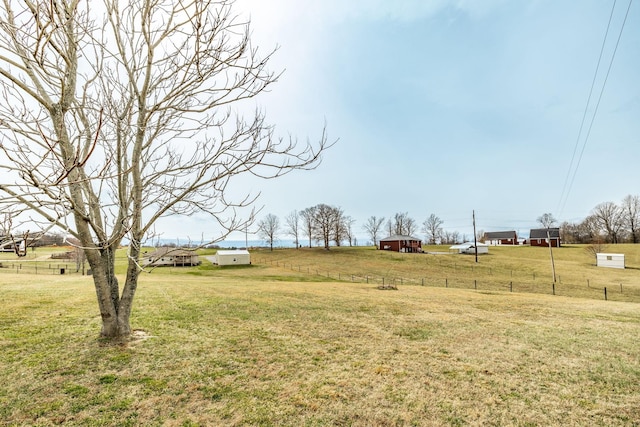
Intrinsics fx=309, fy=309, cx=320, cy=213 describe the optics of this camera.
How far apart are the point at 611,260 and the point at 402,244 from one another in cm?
3484

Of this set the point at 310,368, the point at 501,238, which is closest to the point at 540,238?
the point at 501,238

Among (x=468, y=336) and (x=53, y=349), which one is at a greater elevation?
(x=53, y=349)

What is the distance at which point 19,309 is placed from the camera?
33.6ft

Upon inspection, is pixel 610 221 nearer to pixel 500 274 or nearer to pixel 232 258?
pixel 500 274

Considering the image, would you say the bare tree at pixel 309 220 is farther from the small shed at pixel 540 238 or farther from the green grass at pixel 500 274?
the small shed at pixel 540 238

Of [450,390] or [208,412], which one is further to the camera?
[450,390]

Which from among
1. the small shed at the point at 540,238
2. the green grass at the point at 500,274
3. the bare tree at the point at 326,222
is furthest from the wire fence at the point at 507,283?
the small shed at the point at 540,238

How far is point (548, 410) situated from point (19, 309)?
1455 cm

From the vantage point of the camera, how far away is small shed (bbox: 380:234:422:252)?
70.8 meters

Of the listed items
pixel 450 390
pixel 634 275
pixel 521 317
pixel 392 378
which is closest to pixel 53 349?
pixel 392 378

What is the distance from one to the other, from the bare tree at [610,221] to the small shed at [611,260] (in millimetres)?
43189

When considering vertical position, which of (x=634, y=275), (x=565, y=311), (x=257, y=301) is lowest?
(x=634, y=275)

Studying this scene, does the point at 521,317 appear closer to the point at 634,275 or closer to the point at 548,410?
the point at 548,410

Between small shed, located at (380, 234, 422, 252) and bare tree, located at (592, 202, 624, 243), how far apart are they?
50.3 m
